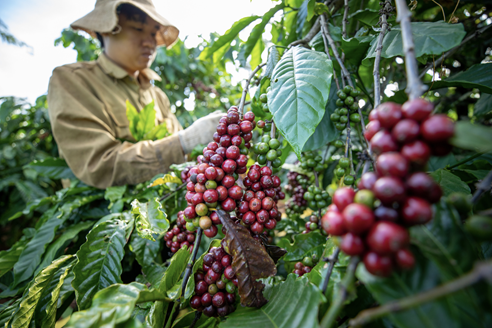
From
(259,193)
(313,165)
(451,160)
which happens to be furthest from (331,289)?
(451,160)

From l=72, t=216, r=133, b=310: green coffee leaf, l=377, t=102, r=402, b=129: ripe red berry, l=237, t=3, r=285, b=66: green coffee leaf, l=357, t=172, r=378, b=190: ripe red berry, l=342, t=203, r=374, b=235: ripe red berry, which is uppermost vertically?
l=237, t=3, r=285, b=66: green coffee leaf

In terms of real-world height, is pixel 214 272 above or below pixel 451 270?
below

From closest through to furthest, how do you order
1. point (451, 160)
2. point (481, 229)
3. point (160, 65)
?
point (481, 229), point (451, 160), point (160, 65)

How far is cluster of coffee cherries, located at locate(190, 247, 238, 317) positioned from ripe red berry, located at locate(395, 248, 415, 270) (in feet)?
1.14

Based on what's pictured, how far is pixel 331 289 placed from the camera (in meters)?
0.44

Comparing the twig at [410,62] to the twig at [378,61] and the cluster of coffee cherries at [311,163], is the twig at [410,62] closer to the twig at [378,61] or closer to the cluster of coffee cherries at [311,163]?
the twig at [378,61]

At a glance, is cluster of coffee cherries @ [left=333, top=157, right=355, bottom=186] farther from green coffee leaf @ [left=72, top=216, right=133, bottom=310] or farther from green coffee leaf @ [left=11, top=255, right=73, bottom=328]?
green coffee leaf @ [left=11, top=255, right=73, bottom=328]

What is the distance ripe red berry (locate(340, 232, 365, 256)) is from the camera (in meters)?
0.27

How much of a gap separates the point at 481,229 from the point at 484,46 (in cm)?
171

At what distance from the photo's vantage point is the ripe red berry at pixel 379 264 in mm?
257

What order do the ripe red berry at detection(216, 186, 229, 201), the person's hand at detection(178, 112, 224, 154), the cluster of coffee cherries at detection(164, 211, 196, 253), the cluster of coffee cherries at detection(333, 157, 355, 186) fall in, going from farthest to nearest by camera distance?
the person's hand at detection(178, 112, 224, 154), the cluster of coffee cherries at detection(164, 211, 196, 253), the cluster of coffee cherries at detection(333, 157, 355, 186), the ripe red berry at detection(216, 186, 229, 201)

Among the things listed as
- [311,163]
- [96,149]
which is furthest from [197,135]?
[311,163]

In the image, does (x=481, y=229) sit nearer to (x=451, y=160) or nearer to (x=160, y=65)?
(x=451, y=160)

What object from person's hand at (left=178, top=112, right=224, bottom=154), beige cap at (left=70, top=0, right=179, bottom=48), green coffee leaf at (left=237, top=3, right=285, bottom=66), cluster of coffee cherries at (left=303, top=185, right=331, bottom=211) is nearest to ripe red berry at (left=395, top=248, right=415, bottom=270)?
cluster of coffee cherries at (left=303, top=185, right=331, bottom=211)
